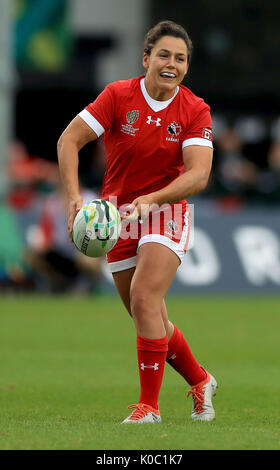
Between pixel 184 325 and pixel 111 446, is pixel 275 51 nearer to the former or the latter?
pixel 184 325

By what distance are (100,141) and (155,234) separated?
17.8 metres

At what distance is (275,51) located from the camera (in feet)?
85.3

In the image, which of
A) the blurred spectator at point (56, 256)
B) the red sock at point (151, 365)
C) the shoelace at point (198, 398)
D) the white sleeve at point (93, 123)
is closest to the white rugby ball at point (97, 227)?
the white sleeve at point (93, 123)

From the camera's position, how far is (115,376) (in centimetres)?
999

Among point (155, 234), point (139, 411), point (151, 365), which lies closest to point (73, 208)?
point (155, 234)

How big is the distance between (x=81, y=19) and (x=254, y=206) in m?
10.6

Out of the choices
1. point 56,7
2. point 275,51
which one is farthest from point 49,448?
point 275,51

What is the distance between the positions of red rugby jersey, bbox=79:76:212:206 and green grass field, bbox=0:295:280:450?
168cm

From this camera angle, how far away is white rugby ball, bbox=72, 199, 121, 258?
23.3 feet

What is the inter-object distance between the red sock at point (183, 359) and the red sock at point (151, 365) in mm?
431

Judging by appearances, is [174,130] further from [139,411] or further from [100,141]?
[100,141]

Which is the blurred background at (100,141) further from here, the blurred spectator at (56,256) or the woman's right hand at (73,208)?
the woman's right hand at (73,208)

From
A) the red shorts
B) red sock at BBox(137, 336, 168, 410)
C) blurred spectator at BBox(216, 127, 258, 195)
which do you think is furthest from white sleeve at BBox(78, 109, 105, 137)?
blurred spectator at BBox(216, 127, 258, 195)

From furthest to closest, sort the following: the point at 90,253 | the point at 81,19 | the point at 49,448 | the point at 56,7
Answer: the point at 81,19, the point at 56,7, the point at 90,253, the point at 49,448
